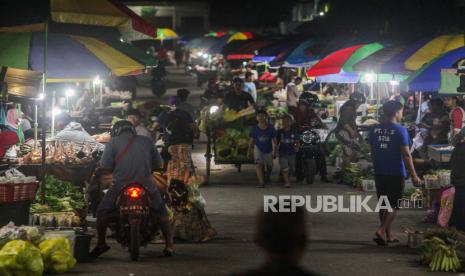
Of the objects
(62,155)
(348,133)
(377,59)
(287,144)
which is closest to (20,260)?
(62,155)

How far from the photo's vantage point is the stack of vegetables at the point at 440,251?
10781 millimetres

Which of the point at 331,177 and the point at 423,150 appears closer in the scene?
the point at 423,150

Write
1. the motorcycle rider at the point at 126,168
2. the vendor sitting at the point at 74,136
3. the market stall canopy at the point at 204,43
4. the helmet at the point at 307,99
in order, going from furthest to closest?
1. the market stall canopy at the point at 204,43
2. the helmet at the point at 307,99
3. the vendor sitting at the point at 74,136
4. the motorcycle rider at the point at 126,168

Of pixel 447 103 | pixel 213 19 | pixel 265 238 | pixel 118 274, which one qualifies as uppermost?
pixel 213 19

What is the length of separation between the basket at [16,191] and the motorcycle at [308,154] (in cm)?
835

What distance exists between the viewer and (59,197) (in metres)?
14.0

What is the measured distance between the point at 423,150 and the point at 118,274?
879 centimetres

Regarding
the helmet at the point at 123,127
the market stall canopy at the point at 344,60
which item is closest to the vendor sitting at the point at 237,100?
the market stall canopy at the point at 344,60

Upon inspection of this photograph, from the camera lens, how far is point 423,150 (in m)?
17.8

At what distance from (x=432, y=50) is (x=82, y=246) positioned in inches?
379

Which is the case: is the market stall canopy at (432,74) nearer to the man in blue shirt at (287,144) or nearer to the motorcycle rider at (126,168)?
the man in blue shirt at (287,144)

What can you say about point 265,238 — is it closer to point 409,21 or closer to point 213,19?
point 409,21

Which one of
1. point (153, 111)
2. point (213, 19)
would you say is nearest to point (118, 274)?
point (153, 111)

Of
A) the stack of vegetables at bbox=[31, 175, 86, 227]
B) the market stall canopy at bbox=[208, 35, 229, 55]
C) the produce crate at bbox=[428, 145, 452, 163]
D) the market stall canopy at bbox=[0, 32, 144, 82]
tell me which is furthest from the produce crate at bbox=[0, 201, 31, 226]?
the market stall canopy at bbox=[208, 35, 229, 55]
